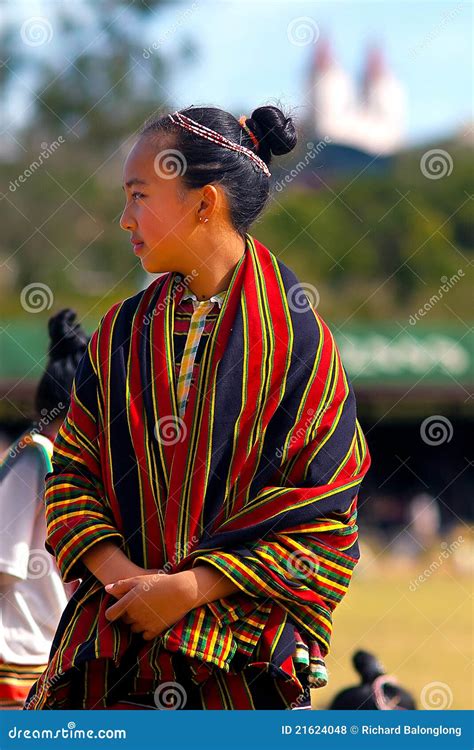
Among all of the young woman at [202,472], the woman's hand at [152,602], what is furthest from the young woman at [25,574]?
the woman's hand at [152,602]

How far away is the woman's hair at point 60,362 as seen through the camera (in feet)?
11.9

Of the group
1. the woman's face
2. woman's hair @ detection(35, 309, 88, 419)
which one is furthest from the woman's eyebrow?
woman's hair @ detection(35, 309, 88, 419)

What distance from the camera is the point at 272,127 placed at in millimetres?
2773

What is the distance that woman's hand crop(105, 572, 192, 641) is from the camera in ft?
8.05

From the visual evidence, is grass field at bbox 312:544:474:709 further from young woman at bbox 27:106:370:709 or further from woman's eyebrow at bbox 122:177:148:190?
woman's eyebrow at bbox 122:177:148:190

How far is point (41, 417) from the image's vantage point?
144 inches

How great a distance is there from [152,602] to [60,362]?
4.39 feet

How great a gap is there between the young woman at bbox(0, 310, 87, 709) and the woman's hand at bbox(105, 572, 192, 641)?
3.18 feet

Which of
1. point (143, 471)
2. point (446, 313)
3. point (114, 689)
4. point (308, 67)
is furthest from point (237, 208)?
point (308, 67)

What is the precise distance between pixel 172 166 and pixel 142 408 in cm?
52

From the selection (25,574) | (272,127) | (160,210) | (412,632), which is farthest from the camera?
(412,632)

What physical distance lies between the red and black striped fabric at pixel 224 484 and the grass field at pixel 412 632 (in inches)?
82.0

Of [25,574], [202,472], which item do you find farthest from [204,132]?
[25,574]

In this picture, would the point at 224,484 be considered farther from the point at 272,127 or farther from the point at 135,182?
the point at 272,127
